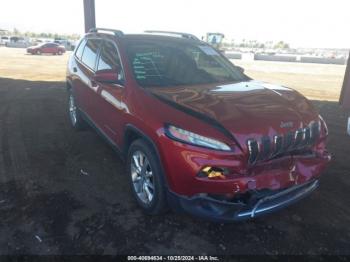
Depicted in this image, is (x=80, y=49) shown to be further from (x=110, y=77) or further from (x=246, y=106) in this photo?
(x=246, y=106)

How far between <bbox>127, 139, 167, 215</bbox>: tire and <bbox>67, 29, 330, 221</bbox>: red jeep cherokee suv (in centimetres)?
1

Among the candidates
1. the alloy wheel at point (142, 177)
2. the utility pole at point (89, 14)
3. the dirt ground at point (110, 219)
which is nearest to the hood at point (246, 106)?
the alloy wheel at point (142, 177)

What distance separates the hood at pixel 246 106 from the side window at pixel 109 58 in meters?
0.81

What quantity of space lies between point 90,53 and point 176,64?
1.81m

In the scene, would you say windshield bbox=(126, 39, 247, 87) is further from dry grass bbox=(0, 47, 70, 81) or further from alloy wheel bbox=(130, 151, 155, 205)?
dry grass bbox=(0, 47, 70, 81)

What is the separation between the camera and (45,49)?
1442 inches

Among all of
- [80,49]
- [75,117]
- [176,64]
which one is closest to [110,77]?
[176,64]

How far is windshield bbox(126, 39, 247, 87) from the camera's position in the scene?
3.93 metres

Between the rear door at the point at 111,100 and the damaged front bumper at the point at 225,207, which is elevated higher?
the rear door at the point at 111,100

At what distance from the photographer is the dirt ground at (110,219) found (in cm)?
309

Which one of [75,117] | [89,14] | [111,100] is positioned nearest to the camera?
[111,100]

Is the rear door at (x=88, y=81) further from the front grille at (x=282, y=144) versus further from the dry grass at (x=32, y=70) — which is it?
the dry grass at (x=32, y=70)

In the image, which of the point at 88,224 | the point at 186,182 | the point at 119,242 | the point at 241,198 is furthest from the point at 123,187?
the point at 241,198

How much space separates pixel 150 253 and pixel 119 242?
34cm
